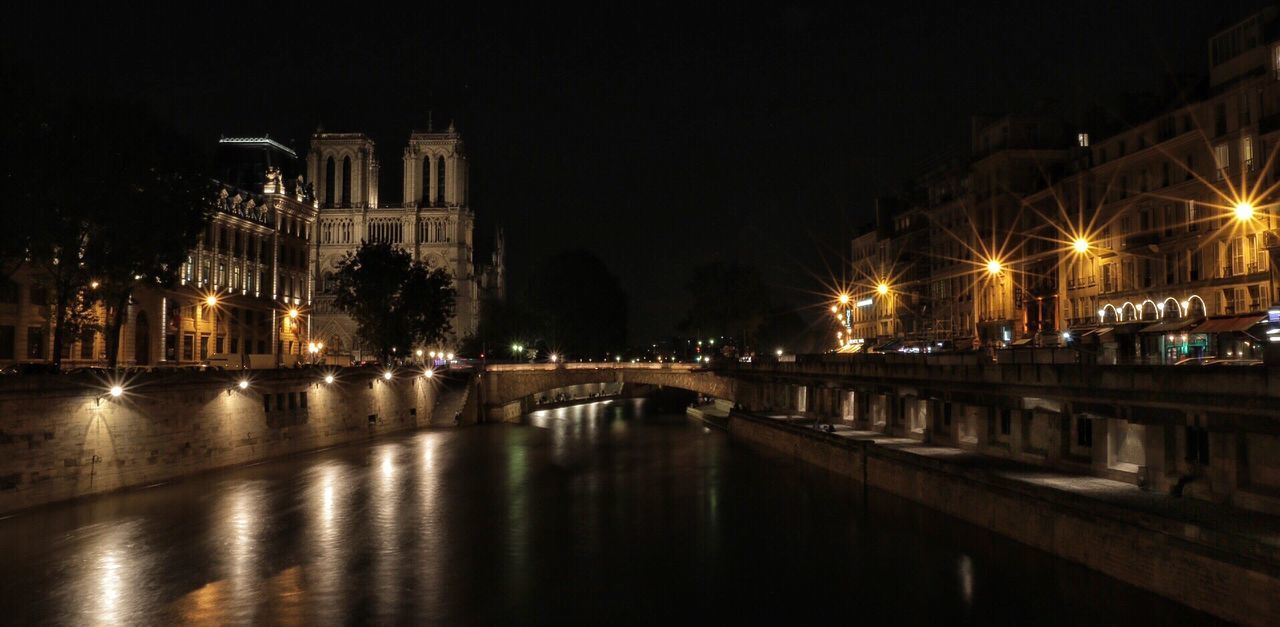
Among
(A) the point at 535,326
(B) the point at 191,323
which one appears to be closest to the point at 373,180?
(A) the point at 535,326

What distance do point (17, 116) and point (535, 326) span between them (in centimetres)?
9261

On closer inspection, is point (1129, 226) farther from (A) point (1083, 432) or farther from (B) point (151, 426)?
(B) point (151, 426)

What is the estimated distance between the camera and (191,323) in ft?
242

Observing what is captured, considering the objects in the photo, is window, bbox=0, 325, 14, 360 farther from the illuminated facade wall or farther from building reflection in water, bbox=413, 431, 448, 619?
building reflection in water, bbox=413, 431, 448, 619

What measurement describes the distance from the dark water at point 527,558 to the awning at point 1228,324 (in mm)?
13751

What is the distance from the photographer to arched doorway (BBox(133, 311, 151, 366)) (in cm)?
6669

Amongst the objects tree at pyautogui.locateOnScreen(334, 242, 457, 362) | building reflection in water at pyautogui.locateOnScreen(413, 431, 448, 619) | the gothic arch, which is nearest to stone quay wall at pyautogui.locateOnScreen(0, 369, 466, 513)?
building reflection in water at pyautogui.locateOnScreen(413, 431, 448, 619)

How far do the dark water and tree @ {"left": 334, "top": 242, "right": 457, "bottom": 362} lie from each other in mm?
35112

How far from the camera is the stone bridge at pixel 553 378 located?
8369 cm

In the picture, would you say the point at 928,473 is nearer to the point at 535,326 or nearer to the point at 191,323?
the point at 191,323

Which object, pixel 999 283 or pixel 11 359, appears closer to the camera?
pixel 11 359

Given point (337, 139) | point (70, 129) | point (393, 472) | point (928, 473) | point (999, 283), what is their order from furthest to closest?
point (337, 139) < point (999, 283) < point (393, 472) < point (70, 129) < point (928, 473)

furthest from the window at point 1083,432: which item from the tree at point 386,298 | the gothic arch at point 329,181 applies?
the gothic arch at point 329,181

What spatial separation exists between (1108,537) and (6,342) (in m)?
57.8
